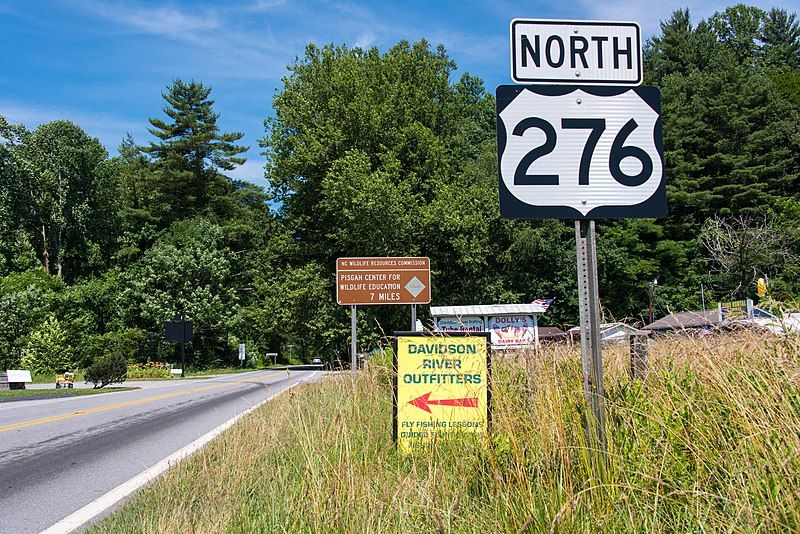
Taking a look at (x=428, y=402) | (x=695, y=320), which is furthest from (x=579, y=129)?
(x=428, y=402)

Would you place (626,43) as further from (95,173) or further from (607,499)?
(95,173)

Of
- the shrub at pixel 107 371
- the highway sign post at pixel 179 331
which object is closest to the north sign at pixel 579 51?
the shrub at pixel 107 371

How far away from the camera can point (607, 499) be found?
383 cm

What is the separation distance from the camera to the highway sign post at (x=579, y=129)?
450 cm

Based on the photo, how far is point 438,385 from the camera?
6477 millimetres

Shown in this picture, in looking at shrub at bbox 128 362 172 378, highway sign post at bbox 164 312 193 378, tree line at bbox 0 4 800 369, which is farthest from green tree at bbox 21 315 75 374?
highway sign post at bbox 164 312 193 378

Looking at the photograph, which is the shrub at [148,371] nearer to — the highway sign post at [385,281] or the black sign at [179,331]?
the black sign at [179,331]

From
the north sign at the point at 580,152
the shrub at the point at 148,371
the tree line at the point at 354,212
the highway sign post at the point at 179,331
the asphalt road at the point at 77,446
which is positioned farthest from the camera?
the highway sign post at the point at 179,331

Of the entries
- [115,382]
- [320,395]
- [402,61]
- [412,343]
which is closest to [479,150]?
[402,61]

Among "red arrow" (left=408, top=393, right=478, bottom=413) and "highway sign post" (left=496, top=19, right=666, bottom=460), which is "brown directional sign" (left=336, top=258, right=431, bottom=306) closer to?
"red arrow" (left=408, top=393, right=478, bottom=413)

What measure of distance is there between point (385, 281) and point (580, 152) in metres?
12.3

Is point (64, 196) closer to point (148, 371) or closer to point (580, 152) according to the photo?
point (148, 371)

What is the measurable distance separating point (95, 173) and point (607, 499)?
208 feet

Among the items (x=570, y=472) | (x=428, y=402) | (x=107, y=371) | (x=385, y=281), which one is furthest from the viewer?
(x=107, y=371)
